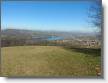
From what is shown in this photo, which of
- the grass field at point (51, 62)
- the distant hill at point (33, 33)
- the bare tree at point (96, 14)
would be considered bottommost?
the grass field at point (51, 62)

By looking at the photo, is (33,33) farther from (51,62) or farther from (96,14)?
(96,14)

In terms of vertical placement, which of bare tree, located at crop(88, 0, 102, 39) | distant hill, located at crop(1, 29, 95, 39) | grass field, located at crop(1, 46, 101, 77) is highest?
bare tree, located at crop(88, 0, 102, 39)

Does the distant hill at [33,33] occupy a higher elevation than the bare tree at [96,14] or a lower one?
lower

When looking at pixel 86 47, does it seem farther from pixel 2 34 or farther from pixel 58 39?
pixel 2 34

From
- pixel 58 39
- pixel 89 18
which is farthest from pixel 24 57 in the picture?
pixel 89 18

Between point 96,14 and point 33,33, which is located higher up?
point 96,14

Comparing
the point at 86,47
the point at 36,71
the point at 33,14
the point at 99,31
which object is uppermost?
the point at 33,14


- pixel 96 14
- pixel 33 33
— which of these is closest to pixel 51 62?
pixel 33 33

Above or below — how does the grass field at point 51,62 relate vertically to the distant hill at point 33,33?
below
